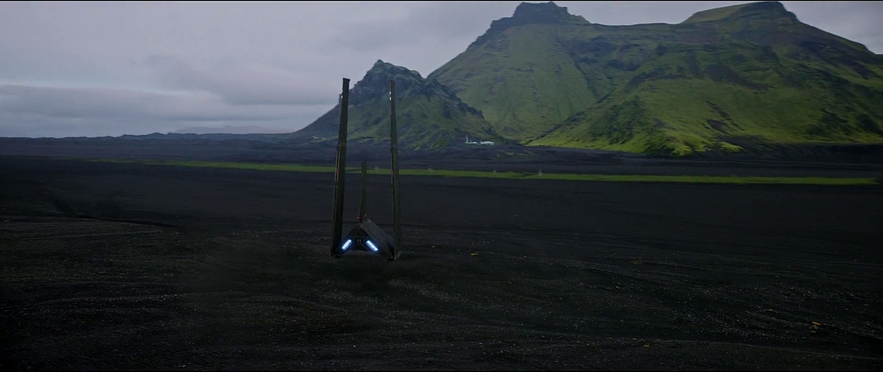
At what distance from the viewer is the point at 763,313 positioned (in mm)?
14898

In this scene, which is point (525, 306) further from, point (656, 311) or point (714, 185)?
point (714, 185)

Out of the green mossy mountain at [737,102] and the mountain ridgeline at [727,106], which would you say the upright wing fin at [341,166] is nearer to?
the mountain ridgeline at [727,106]

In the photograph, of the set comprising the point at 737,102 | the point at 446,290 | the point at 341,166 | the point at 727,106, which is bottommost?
the point at 446,290

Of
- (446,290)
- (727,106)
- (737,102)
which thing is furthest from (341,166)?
(737,102)

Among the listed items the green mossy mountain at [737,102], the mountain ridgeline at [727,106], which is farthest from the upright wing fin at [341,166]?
the green mossy mountain at [737,102]

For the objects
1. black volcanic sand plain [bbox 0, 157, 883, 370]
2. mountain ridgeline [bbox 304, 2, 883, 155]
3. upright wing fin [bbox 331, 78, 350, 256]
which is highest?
mountain ridgeline [bbox 304, 2, 883, 155]

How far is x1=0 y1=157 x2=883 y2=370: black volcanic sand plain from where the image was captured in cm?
1149

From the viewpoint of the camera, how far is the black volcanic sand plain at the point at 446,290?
1149 centimetres

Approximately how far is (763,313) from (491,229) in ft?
49.6

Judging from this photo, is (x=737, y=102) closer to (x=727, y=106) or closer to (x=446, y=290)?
(x=727, y=106)

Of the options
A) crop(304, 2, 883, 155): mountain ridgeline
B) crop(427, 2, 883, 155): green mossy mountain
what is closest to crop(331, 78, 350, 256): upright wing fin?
crop(304, 2, 883, 155): mountain ridgeline

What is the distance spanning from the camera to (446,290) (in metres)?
16.7

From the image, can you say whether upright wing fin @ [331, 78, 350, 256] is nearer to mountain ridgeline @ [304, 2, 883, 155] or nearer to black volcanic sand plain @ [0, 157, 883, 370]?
black volcanic sand plain @ [0, 157, 883, 370]

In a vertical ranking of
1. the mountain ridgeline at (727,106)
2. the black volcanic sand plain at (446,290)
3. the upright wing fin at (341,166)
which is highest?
the mountain ridgeline at (727,106)
